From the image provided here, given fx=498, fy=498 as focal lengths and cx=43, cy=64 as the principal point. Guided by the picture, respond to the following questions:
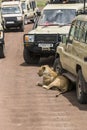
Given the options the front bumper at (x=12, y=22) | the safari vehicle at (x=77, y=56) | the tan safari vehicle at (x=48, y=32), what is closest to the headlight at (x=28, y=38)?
the tan safari vehicle at (x=48, y=32)

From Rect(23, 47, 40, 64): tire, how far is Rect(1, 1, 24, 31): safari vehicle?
15265mm

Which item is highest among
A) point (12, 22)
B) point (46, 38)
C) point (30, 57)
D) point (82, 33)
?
point (82, 33)

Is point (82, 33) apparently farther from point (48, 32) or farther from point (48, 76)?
point (48, 32)

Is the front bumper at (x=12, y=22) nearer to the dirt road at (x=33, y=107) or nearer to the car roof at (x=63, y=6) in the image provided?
the car roof at (x=63, y=6)

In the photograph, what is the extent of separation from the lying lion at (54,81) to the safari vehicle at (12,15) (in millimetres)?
19768

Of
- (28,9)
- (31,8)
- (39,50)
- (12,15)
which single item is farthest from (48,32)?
(31,8)

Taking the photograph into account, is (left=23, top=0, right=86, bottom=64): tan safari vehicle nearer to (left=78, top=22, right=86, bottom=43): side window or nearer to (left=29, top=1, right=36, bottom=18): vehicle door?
(left=78, top=22, right=86, bottom=43): side window

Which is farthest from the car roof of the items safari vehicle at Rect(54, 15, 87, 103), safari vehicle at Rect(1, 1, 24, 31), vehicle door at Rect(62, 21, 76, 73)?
safari vehicle at Rect(1, 1, 24, 31)

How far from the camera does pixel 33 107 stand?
998 cm

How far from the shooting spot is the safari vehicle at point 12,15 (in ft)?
106

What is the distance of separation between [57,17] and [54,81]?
5630 millimetres

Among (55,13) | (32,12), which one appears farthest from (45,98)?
(32,12)

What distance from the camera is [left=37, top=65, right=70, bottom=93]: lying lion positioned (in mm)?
11766

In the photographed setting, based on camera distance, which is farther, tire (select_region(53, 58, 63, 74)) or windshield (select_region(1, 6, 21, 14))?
windshield (select_region(1, 6, 21, 14))
